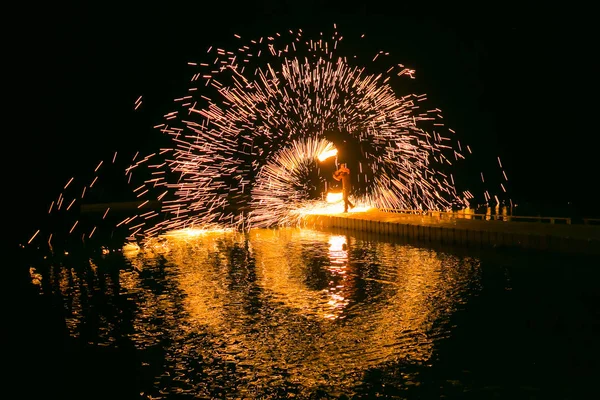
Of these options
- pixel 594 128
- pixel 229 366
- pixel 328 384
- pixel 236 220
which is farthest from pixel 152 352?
pixel 594 128

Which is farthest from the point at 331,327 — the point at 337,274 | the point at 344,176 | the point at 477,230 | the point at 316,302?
the point at 344,176

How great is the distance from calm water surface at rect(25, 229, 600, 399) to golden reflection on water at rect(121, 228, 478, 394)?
4cm

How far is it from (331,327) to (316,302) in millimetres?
1942

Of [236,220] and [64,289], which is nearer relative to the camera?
[64,289]

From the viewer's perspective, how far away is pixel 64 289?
14.5 metres

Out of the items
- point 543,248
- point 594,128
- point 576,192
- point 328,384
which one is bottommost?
point 328,384

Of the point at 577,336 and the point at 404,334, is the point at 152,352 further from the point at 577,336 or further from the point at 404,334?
the point at 577,336

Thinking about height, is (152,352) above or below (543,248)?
below

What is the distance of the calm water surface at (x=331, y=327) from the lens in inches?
290

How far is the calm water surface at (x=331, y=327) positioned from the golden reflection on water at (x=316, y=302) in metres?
0.04

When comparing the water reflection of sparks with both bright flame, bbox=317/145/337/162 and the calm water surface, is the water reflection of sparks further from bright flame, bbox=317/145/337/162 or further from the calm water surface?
bright flame, bbox=317/145/337/162

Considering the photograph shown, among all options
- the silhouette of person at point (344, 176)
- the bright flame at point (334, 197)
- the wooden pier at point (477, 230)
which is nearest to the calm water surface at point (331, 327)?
the wooden pier at point (477, 230)

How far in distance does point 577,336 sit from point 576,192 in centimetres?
3289

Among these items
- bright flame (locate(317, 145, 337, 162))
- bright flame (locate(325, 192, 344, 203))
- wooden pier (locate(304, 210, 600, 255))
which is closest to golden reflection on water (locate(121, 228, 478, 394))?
wooden pier (locate(304, 210, 600, 255))
